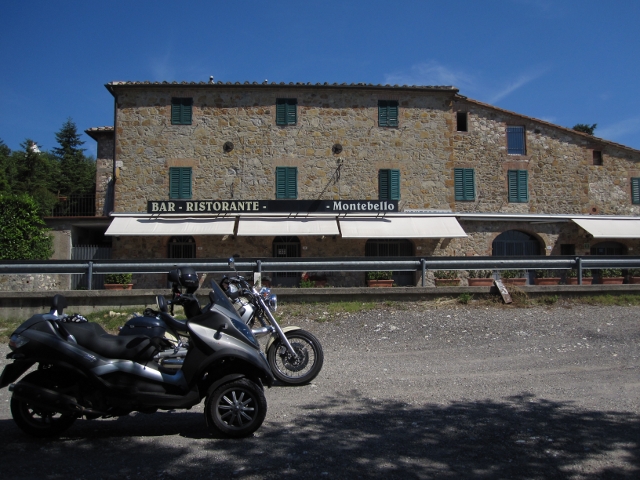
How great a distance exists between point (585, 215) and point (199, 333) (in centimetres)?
2066

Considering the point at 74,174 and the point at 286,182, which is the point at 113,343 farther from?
the point at 74,174

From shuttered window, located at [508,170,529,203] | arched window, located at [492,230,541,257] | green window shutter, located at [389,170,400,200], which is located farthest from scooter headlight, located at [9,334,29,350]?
shuttered window, located at [508,170,529,203]

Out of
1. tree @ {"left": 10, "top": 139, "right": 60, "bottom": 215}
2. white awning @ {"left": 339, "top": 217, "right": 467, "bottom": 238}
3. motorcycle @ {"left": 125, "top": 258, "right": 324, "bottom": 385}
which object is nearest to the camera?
motorcycle @ {"left": 125, "top": 258, "right": 324, "bottom": 385}

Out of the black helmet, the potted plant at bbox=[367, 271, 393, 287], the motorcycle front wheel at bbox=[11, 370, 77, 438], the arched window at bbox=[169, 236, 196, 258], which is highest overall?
the arched window at bbox=[169, 236, 196, 258]

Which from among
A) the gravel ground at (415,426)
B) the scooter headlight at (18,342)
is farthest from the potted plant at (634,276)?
the scooter headlight at (18,342)

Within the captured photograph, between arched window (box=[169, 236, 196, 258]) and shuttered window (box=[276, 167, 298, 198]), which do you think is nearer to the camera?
arched window (box=[169, 236, 196, 258])

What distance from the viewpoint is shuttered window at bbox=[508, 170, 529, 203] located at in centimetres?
2152

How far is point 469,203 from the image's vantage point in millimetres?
21203

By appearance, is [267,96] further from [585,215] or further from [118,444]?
[118,444]

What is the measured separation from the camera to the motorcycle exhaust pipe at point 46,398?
4.35 meters

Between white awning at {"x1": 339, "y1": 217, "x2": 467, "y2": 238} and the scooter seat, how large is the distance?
A: 1420 centimetres

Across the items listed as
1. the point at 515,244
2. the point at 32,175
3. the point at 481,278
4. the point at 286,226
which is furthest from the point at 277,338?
the point at 32,175

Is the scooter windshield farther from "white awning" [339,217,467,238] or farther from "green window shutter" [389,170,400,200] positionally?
"green window shutter" [389,170,400,200]

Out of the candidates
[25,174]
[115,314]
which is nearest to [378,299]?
[115,314]
